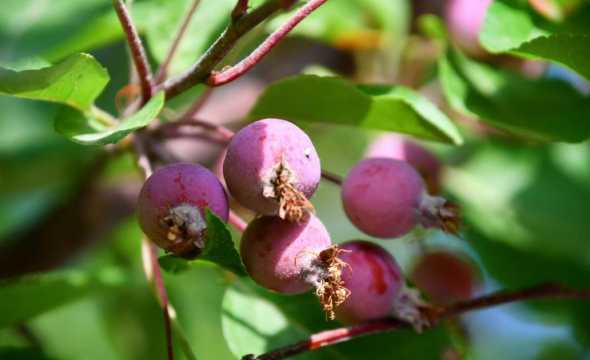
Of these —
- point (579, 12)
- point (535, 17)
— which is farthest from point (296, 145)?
point (579, 12)

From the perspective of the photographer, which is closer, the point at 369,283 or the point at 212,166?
the point at 369,283

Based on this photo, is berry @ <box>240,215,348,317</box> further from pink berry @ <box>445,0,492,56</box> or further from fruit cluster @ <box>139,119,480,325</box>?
pink berry @ <box>445,0,492,56</box>

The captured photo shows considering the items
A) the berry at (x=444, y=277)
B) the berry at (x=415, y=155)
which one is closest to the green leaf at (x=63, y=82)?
the berry at (x=415, y=155)

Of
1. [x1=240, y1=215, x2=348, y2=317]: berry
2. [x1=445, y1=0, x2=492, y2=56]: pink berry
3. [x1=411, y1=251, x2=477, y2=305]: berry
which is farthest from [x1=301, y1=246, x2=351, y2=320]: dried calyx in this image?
[x1=445, y1=0, x2=492, y2=56]: pink berry

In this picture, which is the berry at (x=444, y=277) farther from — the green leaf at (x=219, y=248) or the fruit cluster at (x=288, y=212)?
the green leaf at (x=219, y=248)

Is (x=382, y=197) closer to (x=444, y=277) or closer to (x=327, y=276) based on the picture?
(x=327, y=276)

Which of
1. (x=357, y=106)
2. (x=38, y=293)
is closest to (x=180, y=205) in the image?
(x=357, y=106)
